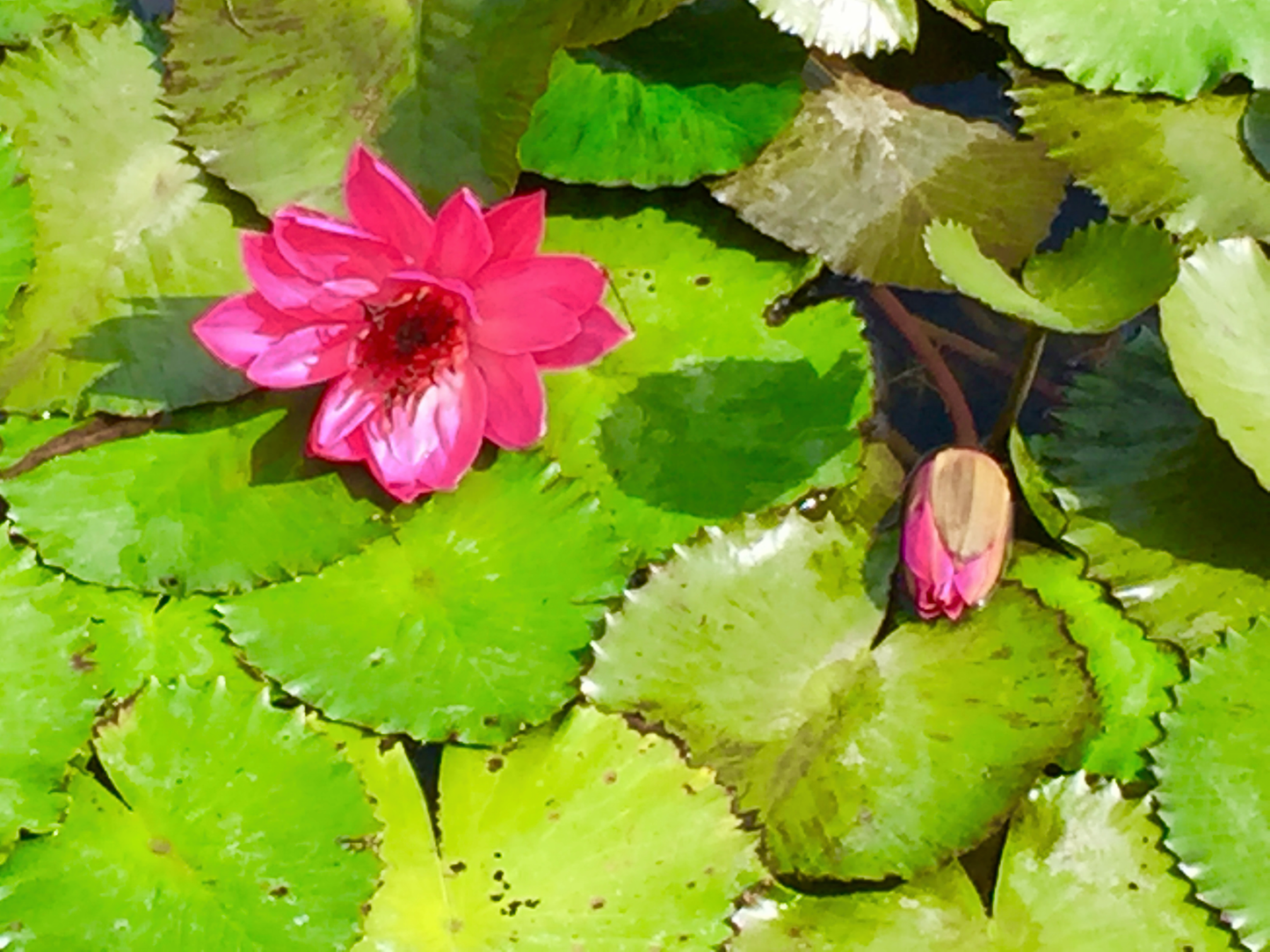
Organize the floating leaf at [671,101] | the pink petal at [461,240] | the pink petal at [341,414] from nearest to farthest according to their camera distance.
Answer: the pink petal at [461,240] → the pink petal at [341,414] → the floating leaf at [671,101]

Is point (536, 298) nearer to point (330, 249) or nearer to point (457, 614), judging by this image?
point (330, 249)

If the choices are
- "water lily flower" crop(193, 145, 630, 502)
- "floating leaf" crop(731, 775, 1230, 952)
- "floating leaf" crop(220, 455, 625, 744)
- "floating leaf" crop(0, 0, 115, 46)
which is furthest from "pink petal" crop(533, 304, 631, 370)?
"floating leaf" crop(0, 0, 115, 46)

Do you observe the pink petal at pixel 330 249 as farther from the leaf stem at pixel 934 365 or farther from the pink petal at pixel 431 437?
the leaf stem at pixel 934 365

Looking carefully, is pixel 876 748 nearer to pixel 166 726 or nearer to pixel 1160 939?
pixel 1160 939

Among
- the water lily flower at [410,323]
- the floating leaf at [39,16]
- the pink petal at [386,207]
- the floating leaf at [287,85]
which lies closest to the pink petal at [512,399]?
the water lily flower at [410,323]

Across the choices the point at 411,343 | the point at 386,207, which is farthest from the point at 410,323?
the point at 386,207

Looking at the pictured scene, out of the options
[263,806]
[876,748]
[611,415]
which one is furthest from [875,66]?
[263,806]

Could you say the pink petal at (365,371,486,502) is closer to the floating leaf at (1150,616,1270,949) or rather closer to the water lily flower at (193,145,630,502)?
the water lily flower at (193,145,630,502)
